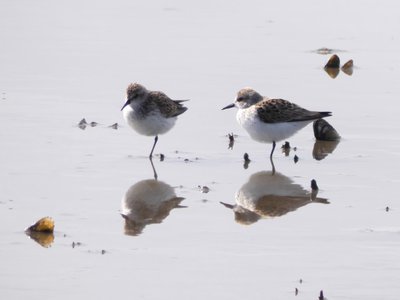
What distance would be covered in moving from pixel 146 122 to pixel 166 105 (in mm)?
541

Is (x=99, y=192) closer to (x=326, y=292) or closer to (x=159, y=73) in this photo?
(x=326, y=292)

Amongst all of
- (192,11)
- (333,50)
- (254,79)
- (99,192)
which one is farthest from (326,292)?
(192,11)

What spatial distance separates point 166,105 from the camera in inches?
462

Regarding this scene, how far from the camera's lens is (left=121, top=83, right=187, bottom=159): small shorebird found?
1130 centimetres

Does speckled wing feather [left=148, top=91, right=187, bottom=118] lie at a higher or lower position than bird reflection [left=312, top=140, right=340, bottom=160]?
higher

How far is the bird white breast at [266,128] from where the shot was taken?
1121 centimetres

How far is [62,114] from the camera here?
12133mm

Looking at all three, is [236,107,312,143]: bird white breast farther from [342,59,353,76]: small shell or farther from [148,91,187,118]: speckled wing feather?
[342,59,353,76]: small shell

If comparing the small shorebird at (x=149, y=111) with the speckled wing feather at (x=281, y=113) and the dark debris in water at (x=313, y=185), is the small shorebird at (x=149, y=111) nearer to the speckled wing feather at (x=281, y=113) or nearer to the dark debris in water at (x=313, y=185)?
the speckled wing feather at (x=281, y=113)

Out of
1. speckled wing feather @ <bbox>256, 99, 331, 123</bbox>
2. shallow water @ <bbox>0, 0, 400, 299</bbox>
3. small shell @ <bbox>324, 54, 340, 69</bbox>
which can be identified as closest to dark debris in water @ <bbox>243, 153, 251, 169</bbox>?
shallow water @ <bbox>0, 0, 400, 299</bbox>

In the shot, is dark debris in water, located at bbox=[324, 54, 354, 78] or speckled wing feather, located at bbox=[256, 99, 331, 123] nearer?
speckled wing feather, located at bbox=[256, 99, 331, 123]

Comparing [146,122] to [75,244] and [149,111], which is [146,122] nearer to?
[149,111]

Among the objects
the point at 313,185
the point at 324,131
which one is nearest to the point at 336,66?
the point at 324,131

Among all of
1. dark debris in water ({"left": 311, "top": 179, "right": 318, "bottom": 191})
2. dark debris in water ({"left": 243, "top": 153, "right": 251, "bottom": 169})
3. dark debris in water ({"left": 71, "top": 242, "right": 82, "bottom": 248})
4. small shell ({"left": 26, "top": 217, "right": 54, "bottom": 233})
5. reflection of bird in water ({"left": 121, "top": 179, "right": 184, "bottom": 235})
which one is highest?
dark debris in water ({"left": 243, "top": 153, "right": 251, "bottom": 169})
